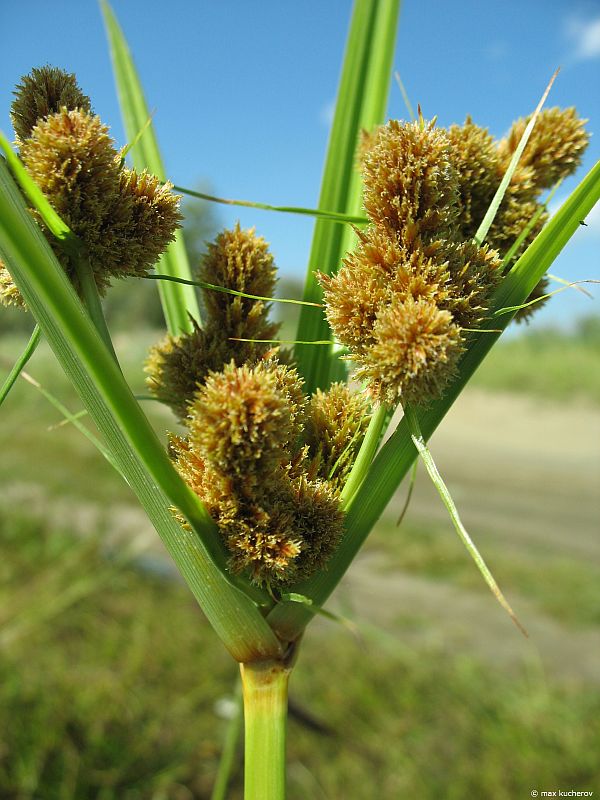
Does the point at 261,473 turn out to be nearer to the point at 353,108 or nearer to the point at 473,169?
the point at 473,169

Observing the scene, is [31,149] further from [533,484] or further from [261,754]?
[533,484]

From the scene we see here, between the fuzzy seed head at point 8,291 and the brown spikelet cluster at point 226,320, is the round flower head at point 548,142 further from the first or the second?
the fuzzy seed head at point 8,291

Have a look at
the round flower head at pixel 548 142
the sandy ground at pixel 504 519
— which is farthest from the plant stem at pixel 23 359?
the sandy ground at pixel 504 519

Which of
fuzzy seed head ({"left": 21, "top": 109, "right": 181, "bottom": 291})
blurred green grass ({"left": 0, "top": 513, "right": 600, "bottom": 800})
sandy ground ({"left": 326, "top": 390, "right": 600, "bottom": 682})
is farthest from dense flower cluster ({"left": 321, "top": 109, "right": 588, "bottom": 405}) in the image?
blurred green grass ({"left": 0, "top": 513, "right": 600, "bottom": 800})

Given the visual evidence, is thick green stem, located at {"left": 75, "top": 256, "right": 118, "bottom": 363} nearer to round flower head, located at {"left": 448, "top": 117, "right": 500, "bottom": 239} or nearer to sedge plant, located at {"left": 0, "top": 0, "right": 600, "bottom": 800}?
sedge plant, located at {"left": 0, "top": 0, "right": 600, "bottom": 800}

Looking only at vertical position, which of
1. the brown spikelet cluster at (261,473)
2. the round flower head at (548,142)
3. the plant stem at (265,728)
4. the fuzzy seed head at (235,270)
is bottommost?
the plant stem at (265,728)

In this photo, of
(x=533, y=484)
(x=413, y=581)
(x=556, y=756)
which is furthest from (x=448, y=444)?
(x=556, y=756)

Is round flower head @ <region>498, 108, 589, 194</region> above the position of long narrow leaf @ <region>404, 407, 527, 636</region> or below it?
above
